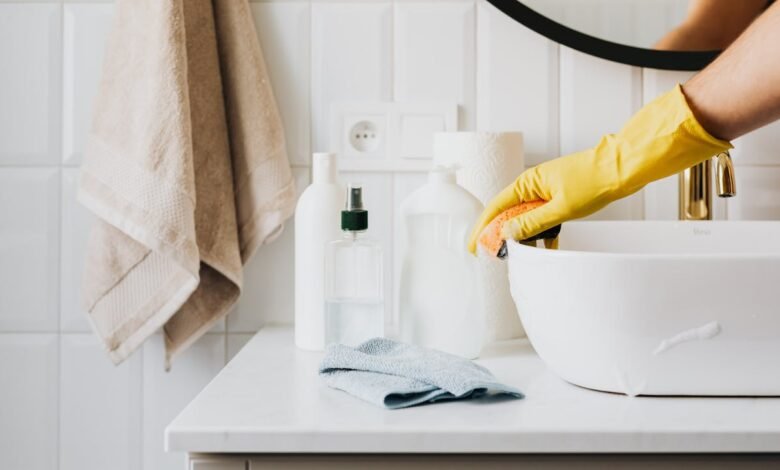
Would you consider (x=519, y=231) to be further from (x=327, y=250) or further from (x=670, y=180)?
(x=670, y=180)

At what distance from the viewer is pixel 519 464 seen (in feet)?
2.49

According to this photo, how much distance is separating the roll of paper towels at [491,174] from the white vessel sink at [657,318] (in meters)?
0.23

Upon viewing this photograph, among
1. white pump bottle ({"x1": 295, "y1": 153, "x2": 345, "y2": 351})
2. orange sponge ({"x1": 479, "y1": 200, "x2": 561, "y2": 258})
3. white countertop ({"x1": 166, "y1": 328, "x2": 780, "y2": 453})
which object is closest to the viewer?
white countertop ({"x1": 166, "y1": 328, "x2": 780, "y2": 453})

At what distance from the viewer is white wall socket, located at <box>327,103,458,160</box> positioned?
1242 mm

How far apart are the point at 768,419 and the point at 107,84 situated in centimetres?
86

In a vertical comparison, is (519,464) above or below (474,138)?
below

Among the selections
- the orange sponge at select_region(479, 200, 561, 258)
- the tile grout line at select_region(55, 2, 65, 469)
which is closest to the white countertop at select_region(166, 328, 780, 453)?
the orange sponge at select_region(479, 200, 561, 258)

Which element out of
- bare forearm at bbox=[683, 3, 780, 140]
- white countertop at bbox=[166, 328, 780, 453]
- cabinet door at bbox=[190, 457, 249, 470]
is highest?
bare forearm at bbox=[683, 3, 780, 140]

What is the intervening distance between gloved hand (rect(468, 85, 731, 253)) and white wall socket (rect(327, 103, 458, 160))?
0.29m

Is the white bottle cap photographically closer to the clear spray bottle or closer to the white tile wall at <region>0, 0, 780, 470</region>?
the clear spray bottle

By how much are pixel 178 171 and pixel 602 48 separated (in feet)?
1.91

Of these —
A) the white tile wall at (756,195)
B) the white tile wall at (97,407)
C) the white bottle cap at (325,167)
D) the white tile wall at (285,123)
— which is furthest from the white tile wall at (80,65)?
the white tile wall at (756,195)

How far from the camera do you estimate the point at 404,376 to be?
0.85m

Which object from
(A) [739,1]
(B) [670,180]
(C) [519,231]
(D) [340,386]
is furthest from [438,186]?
(A) [739,1]
